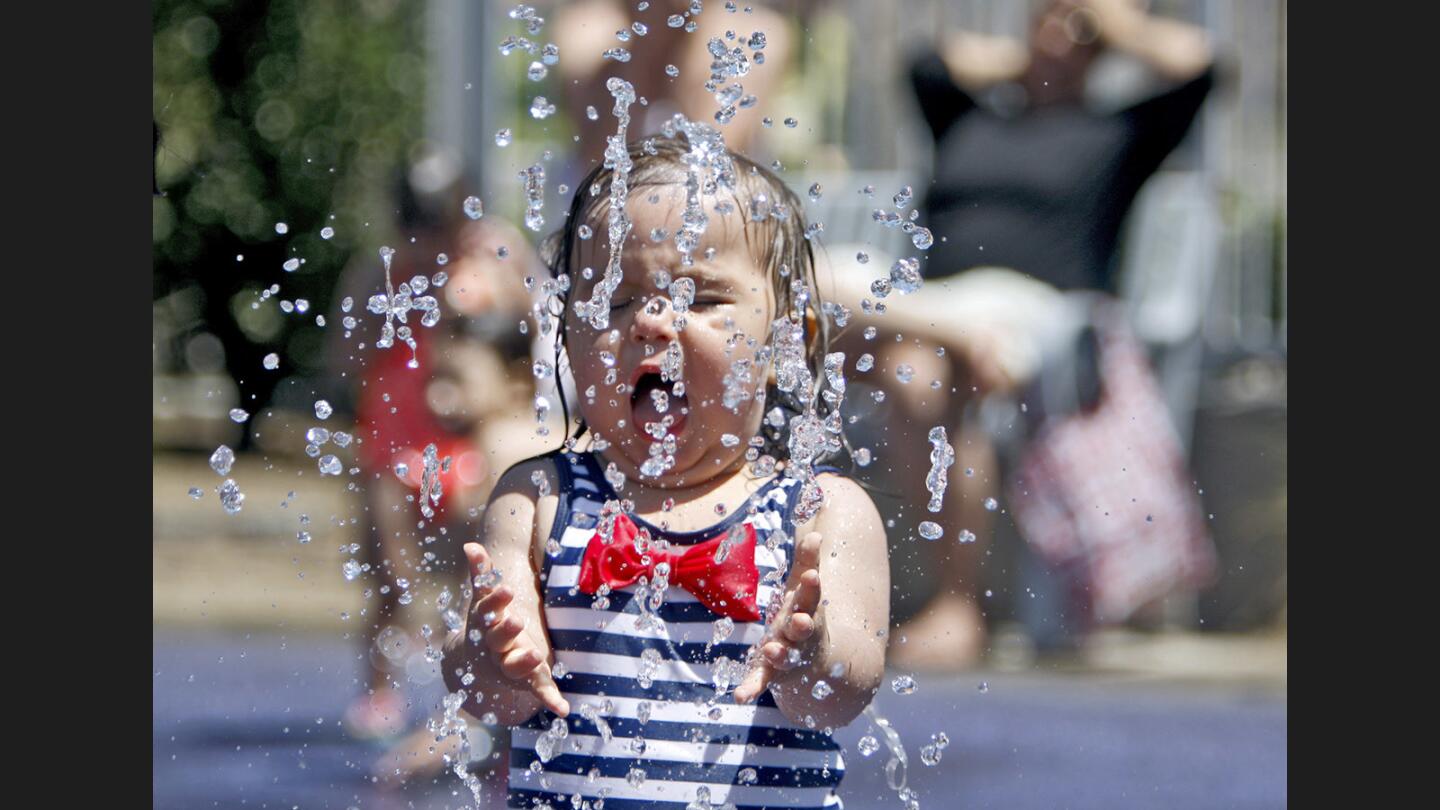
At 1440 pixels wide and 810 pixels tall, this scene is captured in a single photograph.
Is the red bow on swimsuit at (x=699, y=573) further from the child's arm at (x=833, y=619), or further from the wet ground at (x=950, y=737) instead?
the wet ground at (x=950, y=737)

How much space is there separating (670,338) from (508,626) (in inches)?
14.9

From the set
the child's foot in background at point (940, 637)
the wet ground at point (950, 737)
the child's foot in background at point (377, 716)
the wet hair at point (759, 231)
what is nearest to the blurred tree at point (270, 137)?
the wet ground at point (950, 737)

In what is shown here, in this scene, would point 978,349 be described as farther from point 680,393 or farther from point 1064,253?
point 680,393

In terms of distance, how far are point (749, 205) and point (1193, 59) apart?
2.58 metres

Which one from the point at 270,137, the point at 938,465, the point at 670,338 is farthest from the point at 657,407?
the point at 270,137

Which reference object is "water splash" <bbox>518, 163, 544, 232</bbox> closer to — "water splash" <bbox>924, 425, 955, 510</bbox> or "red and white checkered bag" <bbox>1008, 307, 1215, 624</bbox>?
"water splash" <bbox>924, 425, 955, 510</bbox>

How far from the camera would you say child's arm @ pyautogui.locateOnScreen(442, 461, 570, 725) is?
1786mm

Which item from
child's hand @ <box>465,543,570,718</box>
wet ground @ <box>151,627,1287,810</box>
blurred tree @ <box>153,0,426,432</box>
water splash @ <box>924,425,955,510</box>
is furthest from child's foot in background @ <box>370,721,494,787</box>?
blurred tree @ <box>153,0,426,432</box>

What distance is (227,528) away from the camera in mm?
6062

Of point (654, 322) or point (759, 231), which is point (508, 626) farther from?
point (759, 231)

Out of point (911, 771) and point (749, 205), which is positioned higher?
point (749, 205)

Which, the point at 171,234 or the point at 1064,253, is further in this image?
the point at 171,234

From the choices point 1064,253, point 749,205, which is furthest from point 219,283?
point 749,205

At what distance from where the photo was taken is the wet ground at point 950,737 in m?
3.14
